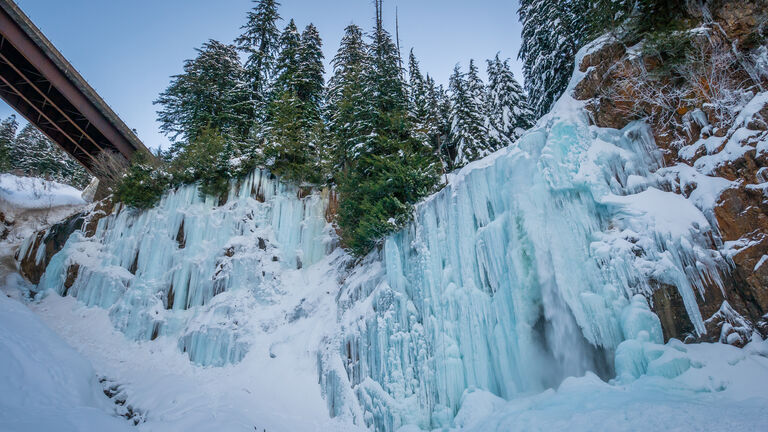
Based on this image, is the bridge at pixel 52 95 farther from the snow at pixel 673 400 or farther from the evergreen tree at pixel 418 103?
the snow at pixel 673 400

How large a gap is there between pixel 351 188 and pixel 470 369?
5.95 m

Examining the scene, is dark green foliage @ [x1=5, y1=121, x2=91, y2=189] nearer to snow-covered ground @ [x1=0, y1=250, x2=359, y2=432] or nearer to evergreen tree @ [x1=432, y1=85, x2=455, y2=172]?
snow-covered ground @ [x1=0, y1=250, x2=359, y2=432]

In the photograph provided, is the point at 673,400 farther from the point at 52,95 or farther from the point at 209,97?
the point at 52,95

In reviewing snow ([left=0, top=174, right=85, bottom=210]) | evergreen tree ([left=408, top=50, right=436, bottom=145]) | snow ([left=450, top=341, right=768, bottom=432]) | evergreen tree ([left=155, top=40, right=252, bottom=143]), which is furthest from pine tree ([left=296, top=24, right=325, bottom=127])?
snow ([left=450, top=341, right=768, bottom=432])

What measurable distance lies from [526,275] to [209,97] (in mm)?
16866

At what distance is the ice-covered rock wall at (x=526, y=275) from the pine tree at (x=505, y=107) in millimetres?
9827

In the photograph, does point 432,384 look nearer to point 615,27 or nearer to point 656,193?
point 656,193

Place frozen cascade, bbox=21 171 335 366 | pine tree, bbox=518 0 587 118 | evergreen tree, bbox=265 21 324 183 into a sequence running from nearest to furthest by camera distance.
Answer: frozen cascade, bbox=21 171 335 366 → evergreen tree, bbox=265 21 324 183 → pine tree, bbox=518 0 587 118

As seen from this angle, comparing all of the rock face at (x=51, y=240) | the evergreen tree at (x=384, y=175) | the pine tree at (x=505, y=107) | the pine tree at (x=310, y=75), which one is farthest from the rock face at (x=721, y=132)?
the rock face at (x=51, y=240)

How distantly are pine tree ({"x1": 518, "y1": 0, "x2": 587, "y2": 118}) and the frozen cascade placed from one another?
36.3 ft

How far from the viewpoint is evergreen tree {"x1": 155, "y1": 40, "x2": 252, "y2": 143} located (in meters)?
16.0

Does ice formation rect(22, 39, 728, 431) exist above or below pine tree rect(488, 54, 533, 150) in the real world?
below

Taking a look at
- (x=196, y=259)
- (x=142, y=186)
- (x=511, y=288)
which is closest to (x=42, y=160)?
(x=142, y=186)

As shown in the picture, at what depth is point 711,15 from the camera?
6305mm
